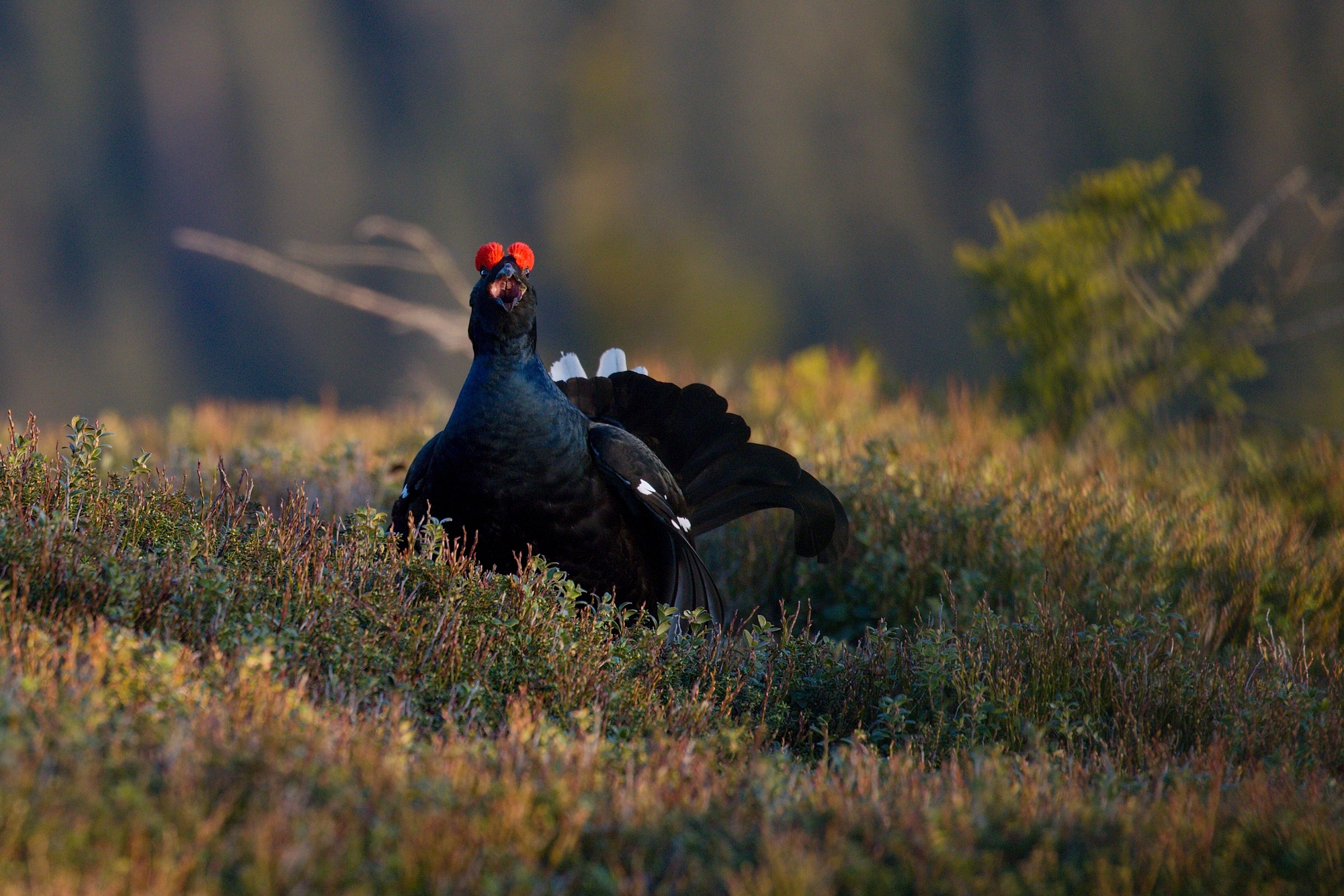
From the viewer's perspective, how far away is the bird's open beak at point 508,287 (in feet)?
13.2

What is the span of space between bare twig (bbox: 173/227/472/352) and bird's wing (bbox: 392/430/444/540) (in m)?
2.44

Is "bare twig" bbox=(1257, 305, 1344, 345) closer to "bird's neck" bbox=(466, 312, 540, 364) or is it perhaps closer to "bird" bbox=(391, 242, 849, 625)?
"bird" bbox=(391, 242, 849, 625)

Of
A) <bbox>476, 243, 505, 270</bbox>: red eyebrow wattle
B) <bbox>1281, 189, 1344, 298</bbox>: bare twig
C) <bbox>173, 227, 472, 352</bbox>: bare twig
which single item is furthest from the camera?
<bbox>1281, 189, 1344, 298</bbox>: bare twig

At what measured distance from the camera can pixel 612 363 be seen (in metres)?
5.60

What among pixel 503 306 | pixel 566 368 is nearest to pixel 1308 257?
pixel 566 368

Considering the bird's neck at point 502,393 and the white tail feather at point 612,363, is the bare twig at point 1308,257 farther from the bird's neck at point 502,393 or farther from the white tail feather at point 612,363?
the bird's neck at point 502,393

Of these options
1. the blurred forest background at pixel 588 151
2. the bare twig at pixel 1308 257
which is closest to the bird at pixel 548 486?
the bare twig at pixel 1308 257

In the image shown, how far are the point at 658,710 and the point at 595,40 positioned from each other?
34368 mm

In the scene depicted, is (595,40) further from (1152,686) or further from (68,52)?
(1152,686)

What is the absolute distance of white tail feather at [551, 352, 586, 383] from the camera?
5.50 m

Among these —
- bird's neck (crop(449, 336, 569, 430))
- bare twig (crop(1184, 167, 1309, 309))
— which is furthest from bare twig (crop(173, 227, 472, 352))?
bare twig (crop(1184, 167, 1309, 309))

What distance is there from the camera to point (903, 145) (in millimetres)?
33438

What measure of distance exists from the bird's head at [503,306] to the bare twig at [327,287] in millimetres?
2612

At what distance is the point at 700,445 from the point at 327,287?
12.7 ft
